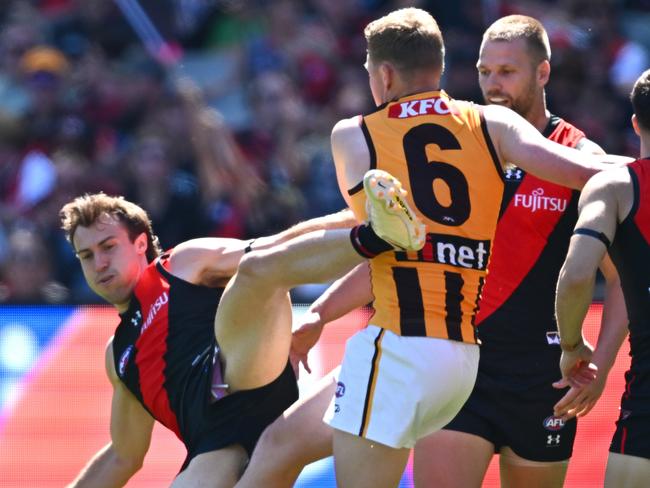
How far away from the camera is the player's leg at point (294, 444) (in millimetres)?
4816

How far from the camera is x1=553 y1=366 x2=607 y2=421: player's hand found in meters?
4.62

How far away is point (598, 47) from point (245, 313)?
6.19 m

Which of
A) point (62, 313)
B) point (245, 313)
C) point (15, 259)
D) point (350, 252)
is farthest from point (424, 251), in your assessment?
point (15, 259)

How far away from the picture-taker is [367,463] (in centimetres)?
414

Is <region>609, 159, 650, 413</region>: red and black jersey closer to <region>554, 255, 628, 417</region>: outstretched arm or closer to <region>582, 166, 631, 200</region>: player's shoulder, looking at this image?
<region>582, 166, 631, 200</region>: player's shoulder

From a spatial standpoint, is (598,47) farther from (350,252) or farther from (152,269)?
(350,252)

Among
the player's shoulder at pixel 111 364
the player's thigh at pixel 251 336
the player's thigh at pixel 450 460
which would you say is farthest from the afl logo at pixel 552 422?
the player's shoulder at pixel 111 364

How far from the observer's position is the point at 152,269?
5.68 meters

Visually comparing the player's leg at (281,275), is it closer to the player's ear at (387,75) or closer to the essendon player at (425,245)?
the essendon player at (425,245)

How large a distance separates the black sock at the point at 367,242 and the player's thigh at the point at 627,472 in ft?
3.57

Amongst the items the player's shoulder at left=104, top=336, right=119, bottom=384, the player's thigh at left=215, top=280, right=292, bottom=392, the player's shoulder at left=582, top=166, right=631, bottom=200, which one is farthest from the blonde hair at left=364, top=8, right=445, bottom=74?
the player's shoulder at left=104, top=336, right=119, bottom=384

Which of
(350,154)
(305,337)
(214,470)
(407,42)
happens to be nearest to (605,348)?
(305,337)

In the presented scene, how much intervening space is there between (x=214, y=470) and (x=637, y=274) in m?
1.97

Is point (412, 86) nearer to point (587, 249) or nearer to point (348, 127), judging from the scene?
point (348, 127)
